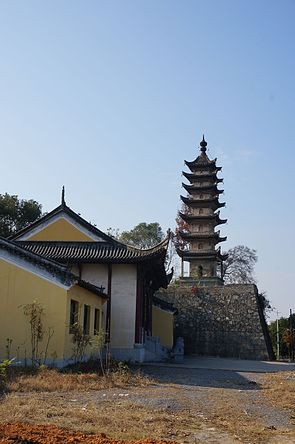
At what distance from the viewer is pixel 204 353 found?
31.2m

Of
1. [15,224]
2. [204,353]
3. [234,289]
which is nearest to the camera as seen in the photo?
[204,353]

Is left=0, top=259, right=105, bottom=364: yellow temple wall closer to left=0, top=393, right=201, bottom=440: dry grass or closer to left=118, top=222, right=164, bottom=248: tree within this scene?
left=0, top=393, right=201, bottom=440: dry grass

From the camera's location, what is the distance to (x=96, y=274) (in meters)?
21.0

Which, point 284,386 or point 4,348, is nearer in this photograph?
point 284,386

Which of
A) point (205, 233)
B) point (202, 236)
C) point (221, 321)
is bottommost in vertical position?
point (221, 321)

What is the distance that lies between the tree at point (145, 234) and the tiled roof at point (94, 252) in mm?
27519

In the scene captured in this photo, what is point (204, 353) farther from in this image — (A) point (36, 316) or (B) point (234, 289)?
(A) point (36, 316)

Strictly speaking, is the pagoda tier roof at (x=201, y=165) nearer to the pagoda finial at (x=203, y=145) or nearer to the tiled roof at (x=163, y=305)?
the pagoda finial at (x=203, y=145)

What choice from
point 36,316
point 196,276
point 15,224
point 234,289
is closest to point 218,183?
point 196,276

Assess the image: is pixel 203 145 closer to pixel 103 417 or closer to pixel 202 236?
pixel 202 236

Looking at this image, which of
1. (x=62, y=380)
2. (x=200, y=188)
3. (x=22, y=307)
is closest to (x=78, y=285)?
(x=22, y=307)

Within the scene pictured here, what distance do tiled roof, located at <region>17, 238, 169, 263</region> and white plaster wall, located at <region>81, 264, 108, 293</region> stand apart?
55cm

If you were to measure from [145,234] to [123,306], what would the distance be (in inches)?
1149

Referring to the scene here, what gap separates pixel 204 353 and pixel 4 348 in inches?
711
